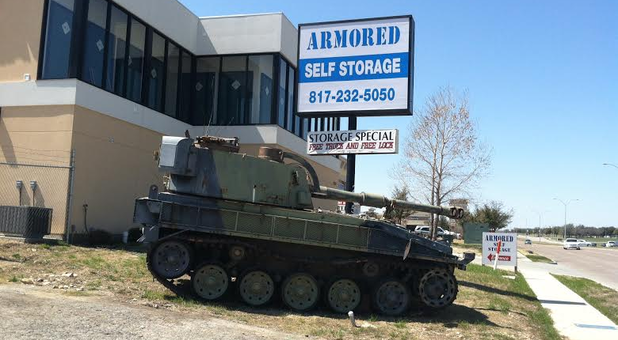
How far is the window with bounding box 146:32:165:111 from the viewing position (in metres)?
20.1

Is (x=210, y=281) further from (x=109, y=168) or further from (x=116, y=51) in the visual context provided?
(x=116, y=51)

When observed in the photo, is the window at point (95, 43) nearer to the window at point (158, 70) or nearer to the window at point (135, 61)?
the window at point (158, 70)

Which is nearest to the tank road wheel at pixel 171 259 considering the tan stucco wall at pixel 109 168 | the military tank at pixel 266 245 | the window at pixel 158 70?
the military tank at pixel 266 245

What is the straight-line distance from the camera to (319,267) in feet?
33.4

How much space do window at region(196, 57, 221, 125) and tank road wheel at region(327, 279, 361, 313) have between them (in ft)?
46.3

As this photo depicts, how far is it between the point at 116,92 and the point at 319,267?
10903mm

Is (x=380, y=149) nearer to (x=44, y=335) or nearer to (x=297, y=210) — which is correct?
(x=297, y=210)

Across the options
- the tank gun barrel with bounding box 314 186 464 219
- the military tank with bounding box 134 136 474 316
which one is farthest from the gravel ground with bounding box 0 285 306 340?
the tank gun barrel with bounding box 314 186 464 219

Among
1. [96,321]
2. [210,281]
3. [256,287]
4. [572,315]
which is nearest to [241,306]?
[256,287]

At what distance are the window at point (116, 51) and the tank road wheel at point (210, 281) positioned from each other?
1004cm

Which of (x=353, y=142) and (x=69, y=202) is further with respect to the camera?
(x=69, y=202)

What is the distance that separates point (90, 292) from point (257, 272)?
2837 mm

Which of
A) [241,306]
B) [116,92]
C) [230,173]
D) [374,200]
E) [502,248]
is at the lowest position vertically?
[241,306]

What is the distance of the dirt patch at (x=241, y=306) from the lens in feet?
28.7
